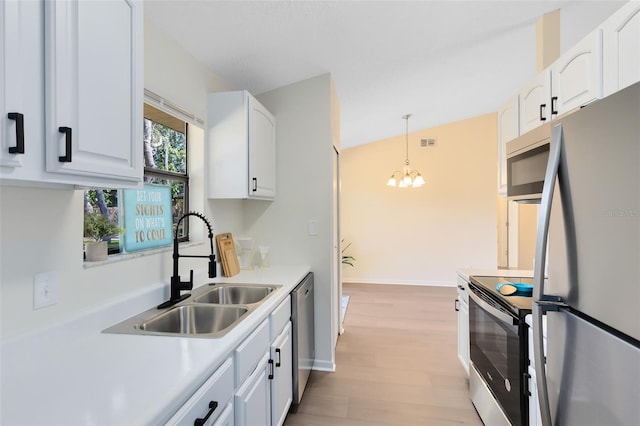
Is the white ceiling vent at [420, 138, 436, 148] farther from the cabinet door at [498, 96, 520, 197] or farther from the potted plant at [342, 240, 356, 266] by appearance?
the cabinet door at [498, 96, 520, 197]

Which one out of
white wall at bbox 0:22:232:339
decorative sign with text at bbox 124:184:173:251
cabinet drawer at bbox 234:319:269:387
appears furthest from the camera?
decorative sign with text at bbox 124:184:173:251

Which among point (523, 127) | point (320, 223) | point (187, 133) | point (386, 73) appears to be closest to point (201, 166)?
point (187, 133)

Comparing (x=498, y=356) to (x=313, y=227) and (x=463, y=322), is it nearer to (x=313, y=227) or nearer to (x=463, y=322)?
(x=463, y=322)

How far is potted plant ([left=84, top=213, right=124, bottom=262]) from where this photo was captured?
4.34ft

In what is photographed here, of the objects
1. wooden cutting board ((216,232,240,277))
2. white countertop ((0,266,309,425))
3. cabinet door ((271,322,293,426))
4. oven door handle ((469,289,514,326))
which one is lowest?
cabinet door ((271,322,293,426))

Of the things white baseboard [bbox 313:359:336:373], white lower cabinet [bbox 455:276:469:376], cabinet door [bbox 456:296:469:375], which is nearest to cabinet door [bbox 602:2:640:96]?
white lower cabinet [bbox 455:276:469:376]

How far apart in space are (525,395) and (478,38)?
8.33 ft

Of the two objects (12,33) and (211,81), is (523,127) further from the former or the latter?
(12,33)

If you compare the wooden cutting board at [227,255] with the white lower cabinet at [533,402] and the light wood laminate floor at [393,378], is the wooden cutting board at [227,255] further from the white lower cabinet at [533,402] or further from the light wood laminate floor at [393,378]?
the white lower cabinet at [533,402]

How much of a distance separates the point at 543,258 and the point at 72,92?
4.45 ft

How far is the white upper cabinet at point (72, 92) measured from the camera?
711 mm

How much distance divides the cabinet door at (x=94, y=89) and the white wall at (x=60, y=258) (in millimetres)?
323

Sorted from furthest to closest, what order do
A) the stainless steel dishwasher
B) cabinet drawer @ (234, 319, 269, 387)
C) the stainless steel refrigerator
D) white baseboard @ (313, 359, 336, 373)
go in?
white baseboard @ (313, 359, 336, 373) → the stainless steel dishwasher → cabinet drawer @ (234, 319, 269, 387) → the stainless steel refrigerator

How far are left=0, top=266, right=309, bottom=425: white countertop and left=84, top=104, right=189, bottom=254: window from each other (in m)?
0.44
